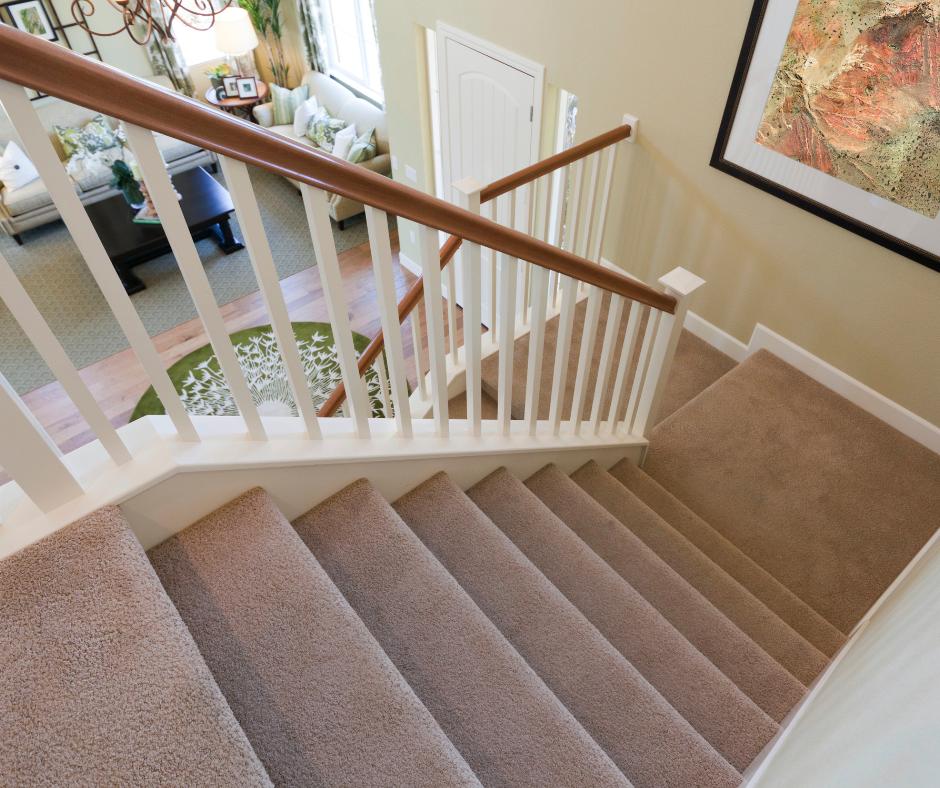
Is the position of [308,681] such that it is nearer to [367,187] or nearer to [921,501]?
[367,187]

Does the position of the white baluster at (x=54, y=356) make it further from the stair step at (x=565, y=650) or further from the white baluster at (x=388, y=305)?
the stair step at (x=565, y=650)

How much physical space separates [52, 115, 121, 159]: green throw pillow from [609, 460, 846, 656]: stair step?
6453 mm

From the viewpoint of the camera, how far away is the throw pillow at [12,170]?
604cm

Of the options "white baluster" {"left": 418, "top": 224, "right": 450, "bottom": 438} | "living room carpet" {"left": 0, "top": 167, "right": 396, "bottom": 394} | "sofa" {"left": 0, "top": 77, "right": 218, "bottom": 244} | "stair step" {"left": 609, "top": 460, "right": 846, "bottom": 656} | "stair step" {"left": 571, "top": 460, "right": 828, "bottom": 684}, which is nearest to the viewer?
"white baluster" {"left": 418, "top": 224, "right": 450, "bottom": 438}

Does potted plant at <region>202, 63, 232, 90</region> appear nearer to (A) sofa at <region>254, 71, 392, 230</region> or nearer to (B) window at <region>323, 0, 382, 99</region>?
(A) sofa at <region>254, 71, 392, 230</region>

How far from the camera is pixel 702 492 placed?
9.11 ft

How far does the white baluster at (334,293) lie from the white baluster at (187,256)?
0.21 m

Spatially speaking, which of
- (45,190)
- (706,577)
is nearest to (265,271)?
(706,577)

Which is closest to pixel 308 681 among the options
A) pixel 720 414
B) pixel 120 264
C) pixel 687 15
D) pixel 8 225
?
pixel 720 414

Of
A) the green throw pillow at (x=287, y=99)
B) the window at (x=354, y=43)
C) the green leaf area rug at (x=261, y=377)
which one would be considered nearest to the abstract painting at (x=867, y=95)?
the green leaf area rug at (x=261, y=377)

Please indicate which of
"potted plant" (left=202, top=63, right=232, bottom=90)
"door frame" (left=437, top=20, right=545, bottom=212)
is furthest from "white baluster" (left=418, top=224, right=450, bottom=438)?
"potted plant" (left=202, top=63, right=232, bottom=90)

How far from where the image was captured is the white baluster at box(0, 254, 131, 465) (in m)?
1.00

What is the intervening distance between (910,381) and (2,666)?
324cm

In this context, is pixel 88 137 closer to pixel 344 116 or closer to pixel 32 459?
pixel 344 116
